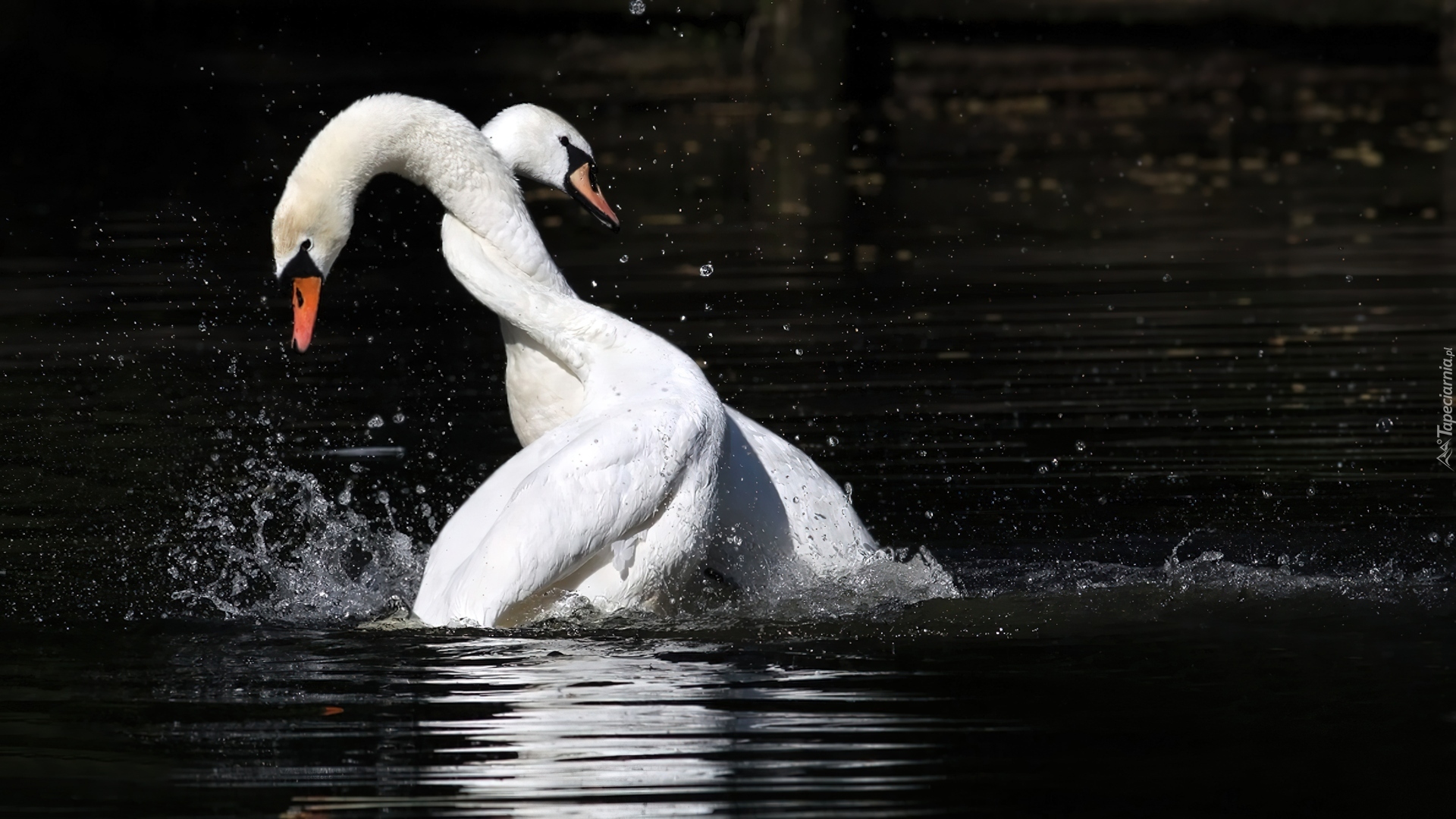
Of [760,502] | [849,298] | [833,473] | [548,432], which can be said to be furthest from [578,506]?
[849,298]

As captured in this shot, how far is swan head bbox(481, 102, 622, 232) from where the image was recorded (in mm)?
7711

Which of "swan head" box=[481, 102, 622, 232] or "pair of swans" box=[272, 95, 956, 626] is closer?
"pair of swans" box=[272, 95, 956, 626]

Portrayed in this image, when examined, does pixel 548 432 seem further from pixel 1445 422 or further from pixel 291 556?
pixel 1445 422

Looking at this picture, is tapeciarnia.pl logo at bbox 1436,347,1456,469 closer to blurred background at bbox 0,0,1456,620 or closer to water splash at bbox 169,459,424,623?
blurred background at bbox 0,0,1456,620

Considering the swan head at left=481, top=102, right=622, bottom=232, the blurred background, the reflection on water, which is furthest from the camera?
the blurred background

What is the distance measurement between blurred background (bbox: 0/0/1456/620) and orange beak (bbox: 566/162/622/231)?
1394 mm

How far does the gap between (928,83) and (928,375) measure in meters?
17.1

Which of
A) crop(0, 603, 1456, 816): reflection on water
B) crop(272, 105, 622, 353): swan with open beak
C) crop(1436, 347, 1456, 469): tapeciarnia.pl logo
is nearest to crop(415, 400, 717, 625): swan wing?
crop(0, 603, 1456, 816): reflection on water

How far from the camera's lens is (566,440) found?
21.2ft

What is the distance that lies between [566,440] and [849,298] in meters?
6.50

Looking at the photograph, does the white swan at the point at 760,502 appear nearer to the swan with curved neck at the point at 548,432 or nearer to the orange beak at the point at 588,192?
the swan with curved neck at the point at 548,432

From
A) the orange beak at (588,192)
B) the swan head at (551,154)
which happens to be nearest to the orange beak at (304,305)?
the swan head at (551,154)

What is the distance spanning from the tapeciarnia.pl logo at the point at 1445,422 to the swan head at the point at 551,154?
131 inches

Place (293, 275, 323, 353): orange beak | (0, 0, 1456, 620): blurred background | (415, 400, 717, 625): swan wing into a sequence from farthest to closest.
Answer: (0, 0, 1456, 620): blurred background
(293, 275, 323, 353): orange beak
(415, 400, 717, 625): swan wing
